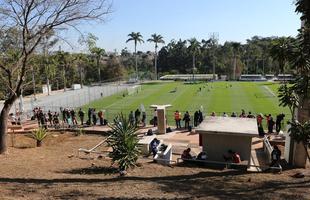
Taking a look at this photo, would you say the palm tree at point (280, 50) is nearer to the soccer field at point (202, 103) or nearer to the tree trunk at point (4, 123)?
the tree trunk at point (4, 123)

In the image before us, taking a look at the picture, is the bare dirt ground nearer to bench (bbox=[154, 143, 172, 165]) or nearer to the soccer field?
bench (bbox=[154, 143, 172, 165])

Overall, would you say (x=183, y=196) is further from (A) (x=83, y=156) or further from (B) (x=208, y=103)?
(B) (x=208, y=103)

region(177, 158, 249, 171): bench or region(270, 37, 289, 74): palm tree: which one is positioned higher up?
region(270, 37, 289, 74): palm tree

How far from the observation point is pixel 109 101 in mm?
53875

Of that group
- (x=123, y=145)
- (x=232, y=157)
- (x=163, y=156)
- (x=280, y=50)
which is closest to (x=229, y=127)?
(x=232, y=157)

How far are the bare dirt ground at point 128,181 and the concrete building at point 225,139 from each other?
2192 mm

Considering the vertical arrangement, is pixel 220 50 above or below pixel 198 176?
above

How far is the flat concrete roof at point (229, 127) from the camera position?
17.7 m

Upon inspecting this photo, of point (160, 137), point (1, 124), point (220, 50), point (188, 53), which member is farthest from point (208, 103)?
point (220, 50)

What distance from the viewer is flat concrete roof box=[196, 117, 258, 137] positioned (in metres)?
17.7

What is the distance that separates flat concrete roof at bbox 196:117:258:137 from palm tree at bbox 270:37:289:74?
25.3 feet

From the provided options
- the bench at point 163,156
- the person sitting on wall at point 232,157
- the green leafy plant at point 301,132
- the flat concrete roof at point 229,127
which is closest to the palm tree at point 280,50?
the green leafy plant at point 301,132

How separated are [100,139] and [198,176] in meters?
12.0

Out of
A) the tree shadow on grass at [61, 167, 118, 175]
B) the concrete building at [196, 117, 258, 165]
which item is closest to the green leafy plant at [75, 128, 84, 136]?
the concrete building at [196, 117, 258, 165]
